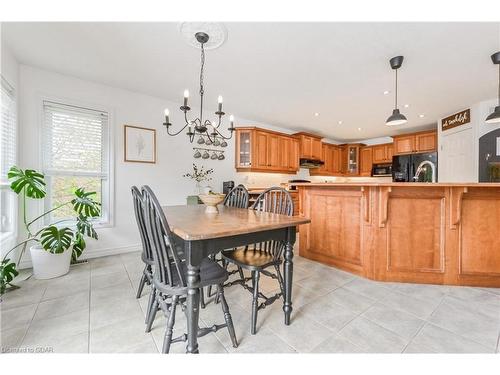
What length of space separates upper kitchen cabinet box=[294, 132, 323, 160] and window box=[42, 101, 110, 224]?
4.02 metres

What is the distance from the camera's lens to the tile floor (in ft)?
4.57

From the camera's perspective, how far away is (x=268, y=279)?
93.4 inches

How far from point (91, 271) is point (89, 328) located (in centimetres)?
125

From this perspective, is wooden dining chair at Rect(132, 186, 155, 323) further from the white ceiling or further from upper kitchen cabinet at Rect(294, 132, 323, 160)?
upper kitchen cabinet at Rect(294, 132, 323, 160)

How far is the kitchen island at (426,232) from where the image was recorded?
7.15 feet

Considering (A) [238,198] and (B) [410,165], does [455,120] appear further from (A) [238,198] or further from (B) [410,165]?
(A) [238,198]

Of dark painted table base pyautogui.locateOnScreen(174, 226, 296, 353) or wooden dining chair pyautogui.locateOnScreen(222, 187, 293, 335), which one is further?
wooden dining chair pyautogui.locateOnScreen(222, 187, 293, 335)

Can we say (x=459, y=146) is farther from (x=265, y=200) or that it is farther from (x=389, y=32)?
(x=265, y=200)

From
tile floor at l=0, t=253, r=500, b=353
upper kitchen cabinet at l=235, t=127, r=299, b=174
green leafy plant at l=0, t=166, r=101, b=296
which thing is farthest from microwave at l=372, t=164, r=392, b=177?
green leafy plant at l=0, t=166, r=101, b=296

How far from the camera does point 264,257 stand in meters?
1.75

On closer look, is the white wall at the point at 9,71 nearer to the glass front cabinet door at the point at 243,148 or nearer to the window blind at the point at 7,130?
the window blind at the point at 7,130

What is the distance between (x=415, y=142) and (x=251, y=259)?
536cm

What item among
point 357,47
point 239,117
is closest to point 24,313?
point 357,47

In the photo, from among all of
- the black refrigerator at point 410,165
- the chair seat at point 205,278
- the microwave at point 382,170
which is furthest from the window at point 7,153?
the microwave at point 382,170
